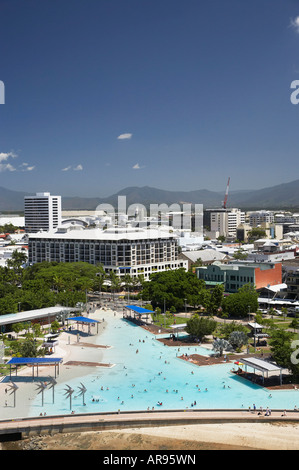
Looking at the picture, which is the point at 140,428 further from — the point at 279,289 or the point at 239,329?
the point at 279,289

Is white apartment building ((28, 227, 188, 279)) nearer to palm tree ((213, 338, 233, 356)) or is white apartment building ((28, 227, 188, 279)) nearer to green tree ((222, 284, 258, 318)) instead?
green tree ((222, 284, 258, 318))

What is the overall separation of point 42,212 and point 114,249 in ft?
283

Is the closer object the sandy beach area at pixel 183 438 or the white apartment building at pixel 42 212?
the sandy beach area at pixel 183 438

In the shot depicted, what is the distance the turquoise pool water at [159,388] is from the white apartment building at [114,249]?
39307mm

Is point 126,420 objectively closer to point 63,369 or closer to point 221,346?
point 63,369

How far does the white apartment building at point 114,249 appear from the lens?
81062 mm

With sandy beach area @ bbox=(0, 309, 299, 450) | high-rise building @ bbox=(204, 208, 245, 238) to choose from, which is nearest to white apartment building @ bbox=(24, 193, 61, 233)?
high-rise building @ bbox=(204, 208, 245, 238)

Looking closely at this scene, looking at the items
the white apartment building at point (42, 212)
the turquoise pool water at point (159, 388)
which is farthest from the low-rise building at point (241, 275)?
the white apartment building at point (42, 212)

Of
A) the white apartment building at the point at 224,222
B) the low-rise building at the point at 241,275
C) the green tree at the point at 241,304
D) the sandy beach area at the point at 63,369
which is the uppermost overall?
the white apartment building at the point at 224,222

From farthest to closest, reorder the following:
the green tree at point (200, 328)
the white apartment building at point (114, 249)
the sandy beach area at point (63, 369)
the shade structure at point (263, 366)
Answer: the white apartment building at point (114, 249)
the green tree at point (200, 328)
the shade structure at point (263, 366)
the sandy beach area at point (63, 369)

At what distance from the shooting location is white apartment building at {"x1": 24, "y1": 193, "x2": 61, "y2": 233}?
160m

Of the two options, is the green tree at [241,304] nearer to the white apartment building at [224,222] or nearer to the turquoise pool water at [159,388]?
the turquoise pool water at [159,388]
